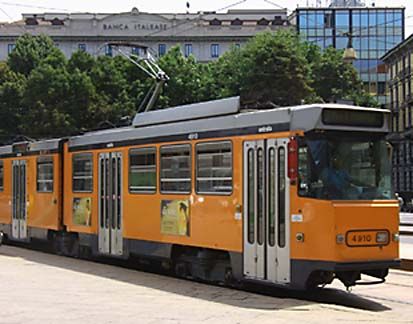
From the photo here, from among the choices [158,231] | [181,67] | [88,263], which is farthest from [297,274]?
[181,67]

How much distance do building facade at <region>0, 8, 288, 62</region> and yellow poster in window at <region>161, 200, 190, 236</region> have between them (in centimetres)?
7691

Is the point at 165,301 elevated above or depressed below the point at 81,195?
below

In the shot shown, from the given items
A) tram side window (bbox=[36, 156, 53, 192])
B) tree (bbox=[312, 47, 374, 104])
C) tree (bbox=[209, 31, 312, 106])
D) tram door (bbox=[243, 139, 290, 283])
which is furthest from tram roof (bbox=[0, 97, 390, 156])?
tree (bbox=[312, 47, 374, 104])

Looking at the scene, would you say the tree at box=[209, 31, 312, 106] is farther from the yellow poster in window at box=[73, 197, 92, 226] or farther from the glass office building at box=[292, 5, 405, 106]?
the glass office building at box=[292, 5, 405, 106]

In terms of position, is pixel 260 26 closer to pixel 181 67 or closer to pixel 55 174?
pixel 181 67

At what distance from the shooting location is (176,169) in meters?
15.3

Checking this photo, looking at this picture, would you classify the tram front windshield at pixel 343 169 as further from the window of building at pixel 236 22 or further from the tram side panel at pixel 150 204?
the window of building at pixel 236 22

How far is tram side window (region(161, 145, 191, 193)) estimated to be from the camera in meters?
14.9

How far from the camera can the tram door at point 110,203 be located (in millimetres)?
17484

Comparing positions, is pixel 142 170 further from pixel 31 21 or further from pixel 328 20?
pixel 31 21

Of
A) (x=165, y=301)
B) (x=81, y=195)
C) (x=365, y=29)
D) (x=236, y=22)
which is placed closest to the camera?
(x=165, y=301)

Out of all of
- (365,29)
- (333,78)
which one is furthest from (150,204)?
(365,29)

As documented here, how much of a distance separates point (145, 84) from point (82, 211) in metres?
30.3

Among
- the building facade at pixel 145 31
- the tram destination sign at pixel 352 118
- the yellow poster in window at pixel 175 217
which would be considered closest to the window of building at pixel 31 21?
the building facade at pixel 145 31
